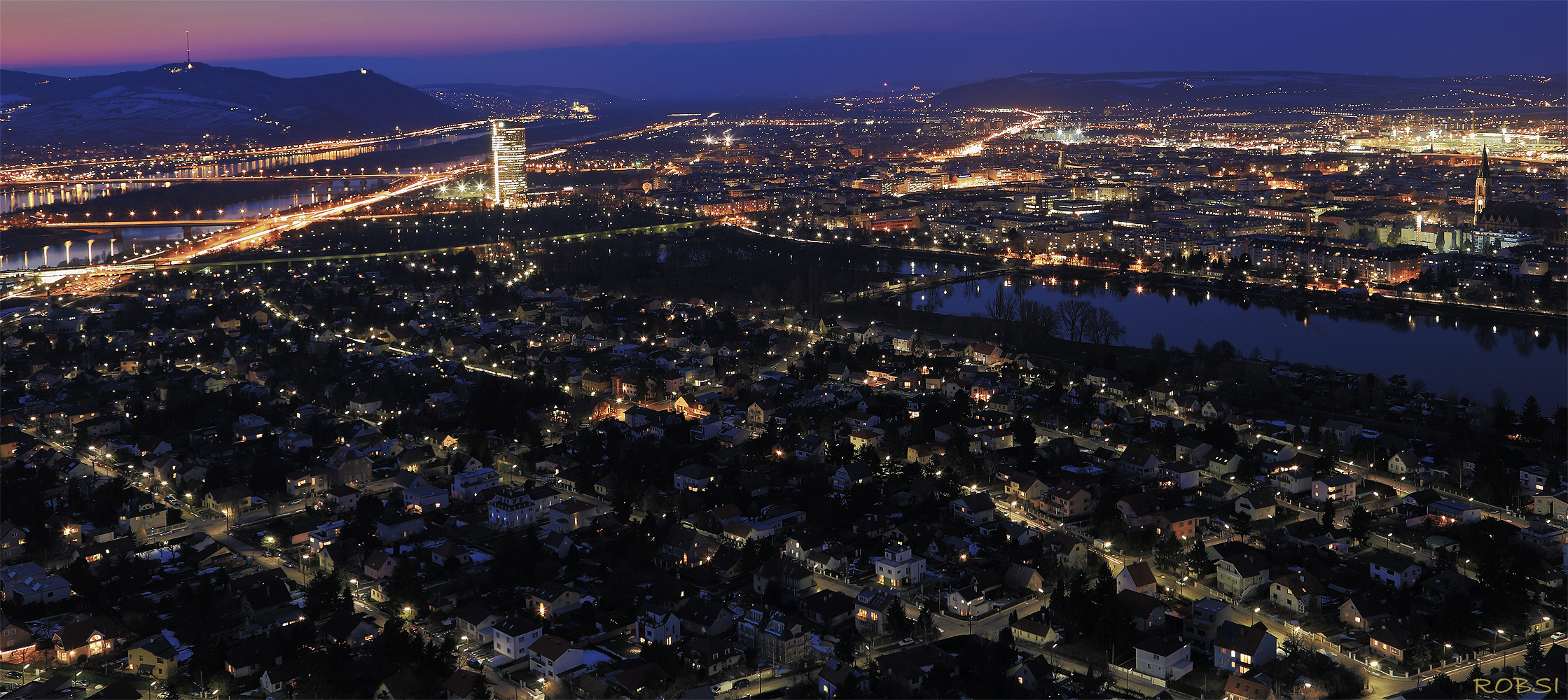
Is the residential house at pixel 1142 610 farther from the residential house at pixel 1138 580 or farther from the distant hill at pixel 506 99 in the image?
the distant hill at pixel 506 99

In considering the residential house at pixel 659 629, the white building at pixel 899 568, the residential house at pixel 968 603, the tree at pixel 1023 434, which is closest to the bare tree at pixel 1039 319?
the tree at pixel 1023 434

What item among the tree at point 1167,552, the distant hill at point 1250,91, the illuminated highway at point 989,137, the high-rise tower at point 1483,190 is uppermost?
the distant hill at point 1250,91

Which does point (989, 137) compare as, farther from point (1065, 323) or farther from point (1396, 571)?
point (1396, 571)

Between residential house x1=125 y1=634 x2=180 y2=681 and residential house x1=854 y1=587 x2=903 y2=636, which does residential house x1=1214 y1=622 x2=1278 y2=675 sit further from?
residential house x1=125 y1=634 x2=180 y2=681

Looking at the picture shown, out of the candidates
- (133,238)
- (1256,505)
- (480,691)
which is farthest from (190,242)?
(1256,505)

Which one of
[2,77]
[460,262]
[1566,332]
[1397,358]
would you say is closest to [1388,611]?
[1397,358]

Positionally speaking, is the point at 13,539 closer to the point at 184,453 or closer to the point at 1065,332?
the point at 184,453

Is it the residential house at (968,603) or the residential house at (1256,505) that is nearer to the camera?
the residential house at (968,603)
